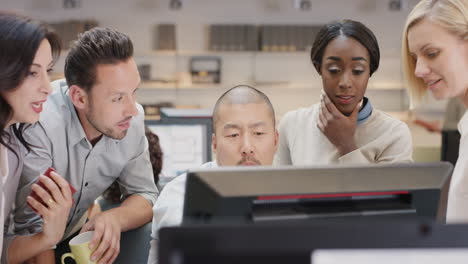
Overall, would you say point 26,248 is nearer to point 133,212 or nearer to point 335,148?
point 133,212

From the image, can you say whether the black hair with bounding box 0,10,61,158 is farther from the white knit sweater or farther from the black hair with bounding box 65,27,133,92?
the white knit sweater

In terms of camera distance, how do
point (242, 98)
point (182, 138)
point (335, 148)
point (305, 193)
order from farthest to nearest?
point (182, 138), point (335, 148), point (242, 98), point (305, 193)

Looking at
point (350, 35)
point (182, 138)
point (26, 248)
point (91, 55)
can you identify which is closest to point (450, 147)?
point (182, 138)

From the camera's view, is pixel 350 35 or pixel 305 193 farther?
pixel 350 35

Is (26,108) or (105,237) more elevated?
(26,108)

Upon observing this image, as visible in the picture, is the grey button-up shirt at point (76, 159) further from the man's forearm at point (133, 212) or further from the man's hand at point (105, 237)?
the man's hand at point (105, 237)

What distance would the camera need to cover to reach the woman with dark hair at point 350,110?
5.29 ft

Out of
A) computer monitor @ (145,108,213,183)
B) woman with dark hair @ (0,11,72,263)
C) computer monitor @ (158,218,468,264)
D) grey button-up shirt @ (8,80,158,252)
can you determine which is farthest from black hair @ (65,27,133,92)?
computer monitor @ (158,218,468,264)

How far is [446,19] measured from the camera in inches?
48.9

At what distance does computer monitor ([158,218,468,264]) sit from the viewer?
0.62 metres

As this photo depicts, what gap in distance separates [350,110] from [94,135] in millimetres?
854

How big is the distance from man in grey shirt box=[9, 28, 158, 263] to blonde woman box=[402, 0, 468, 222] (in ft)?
2.80

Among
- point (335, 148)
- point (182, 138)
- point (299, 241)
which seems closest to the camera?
point (299, 241)

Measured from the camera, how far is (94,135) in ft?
5.78
